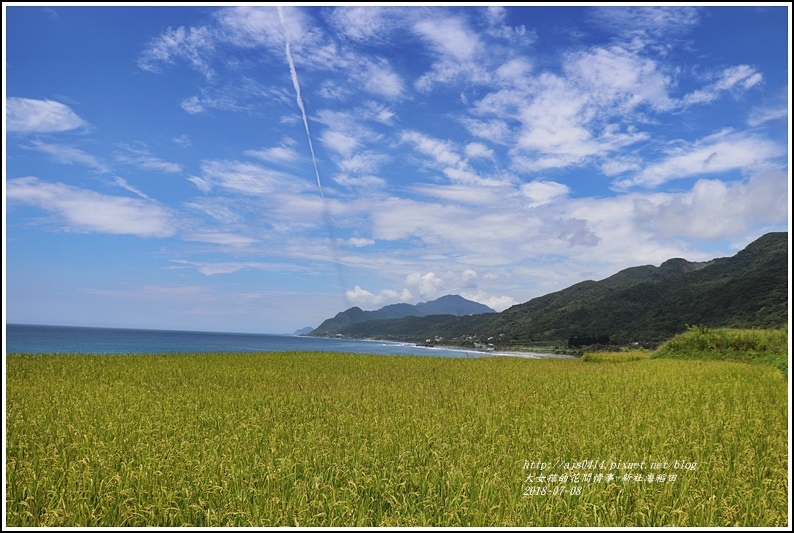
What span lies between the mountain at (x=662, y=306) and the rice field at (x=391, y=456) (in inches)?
2059

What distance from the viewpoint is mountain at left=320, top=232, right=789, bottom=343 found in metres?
69.1

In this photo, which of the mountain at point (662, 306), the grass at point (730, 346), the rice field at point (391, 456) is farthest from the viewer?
the mountain at point (662, 306)

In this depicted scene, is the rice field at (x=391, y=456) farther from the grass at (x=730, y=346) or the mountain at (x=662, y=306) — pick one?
the mountain at (x=662, y=306)

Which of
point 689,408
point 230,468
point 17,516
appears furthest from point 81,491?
point 689,408

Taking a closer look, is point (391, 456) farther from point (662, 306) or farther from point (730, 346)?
point (662, 306)

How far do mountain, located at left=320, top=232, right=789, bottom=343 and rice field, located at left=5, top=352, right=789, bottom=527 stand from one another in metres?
52.3

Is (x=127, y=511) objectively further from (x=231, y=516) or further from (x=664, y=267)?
(x=664, y=267)

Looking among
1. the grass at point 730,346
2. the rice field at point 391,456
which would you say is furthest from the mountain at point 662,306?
the rice field at point 391,456

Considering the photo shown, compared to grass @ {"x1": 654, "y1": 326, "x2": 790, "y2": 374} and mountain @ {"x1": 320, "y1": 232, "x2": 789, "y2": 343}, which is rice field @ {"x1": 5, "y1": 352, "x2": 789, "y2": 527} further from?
mountain @ {"x1": 320, "y1": 232, "x2": 789, "y2": 343}

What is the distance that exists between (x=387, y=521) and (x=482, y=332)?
133m

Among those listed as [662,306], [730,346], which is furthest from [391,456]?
[662,306]

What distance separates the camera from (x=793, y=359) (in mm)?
3924

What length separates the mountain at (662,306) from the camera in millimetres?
69062

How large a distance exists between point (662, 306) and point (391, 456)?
108164 millimetres
